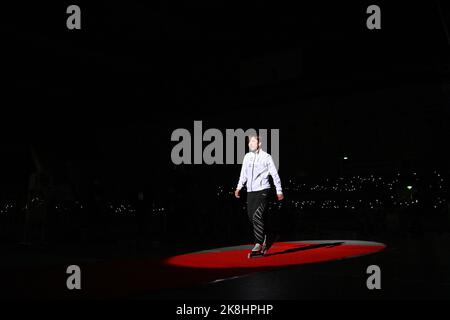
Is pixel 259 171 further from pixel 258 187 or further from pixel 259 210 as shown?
pixel 259 210

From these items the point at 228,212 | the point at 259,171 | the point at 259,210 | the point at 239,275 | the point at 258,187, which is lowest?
the point at 239,275

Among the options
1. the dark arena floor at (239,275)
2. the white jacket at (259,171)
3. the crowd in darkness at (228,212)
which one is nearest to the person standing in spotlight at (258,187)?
the white jacket at (259,171)

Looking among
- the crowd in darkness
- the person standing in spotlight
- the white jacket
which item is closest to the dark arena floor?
the person standing in spotlight

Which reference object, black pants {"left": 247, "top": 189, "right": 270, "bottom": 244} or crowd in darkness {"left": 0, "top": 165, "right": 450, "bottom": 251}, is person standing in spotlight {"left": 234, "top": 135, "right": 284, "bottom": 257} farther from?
crowd in darkness {"left": 0, "top": 165, "right": 450, "bottom": 251}

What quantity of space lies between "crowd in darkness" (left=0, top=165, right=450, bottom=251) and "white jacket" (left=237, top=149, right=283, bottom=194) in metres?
2.78

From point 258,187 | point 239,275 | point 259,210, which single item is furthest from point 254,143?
point 239,275

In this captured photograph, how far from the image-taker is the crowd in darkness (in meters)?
9.73

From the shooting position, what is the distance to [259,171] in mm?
6469

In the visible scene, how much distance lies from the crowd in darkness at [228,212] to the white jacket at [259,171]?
2.78m

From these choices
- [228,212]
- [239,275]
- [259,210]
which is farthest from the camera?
[228,212]

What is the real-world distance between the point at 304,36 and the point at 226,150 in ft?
24.1

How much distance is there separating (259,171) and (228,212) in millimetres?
4648

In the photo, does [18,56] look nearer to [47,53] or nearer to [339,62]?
[47,53]

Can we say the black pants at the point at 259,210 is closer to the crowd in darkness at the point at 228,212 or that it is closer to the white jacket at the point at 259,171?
the white jacket at the point at 259,171
